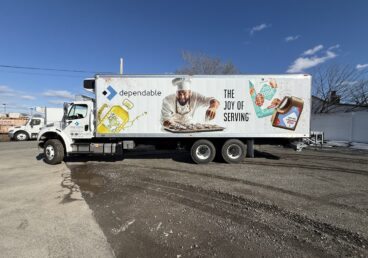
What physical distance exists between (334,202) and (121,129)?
24.6 feet

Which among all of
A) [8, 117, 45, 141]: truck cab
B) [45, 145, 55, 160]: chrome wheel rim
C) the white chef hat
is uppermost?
the white chef hat

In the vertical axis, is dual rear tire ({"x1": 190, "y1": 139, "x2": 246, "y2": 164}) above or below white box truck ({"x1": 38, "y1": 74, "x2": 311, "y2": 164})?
below

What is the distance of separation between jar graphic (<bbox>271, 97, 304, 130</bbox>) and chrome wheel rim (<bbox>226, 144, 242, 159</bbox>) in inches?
69.3

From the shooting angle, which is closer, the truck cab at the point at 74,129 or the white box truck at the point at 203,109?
the white box truck at the point at 203,109

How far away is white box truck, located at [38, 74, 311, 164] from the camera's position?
897 centimetres

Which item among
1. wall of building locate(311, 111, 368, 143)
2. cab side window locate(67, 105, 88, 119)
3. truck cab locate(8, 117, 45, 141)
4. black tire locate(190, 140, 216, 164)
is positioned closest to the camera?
black tire locate(190, 140, 216, 164)

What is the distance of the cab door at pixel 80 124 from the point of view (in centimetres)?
948

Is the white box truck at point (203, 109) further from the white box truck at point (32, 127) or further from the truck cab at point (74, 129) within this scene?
the white box truck at point (32, 127)

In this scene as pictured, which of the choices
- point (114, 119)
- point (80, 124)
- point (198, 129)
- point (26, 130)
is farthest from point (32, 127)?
point (198, 129)

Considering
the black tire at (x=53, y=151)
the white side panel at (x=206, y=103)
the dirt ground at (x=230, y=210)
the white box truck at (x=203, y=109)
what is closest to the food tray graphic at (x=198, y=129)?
the white box truck at (x=203, y=109)

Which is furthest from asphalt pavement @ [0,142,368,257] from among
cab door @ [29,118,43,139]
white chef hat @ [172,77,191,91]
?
cab door @ [29,118,43,139]

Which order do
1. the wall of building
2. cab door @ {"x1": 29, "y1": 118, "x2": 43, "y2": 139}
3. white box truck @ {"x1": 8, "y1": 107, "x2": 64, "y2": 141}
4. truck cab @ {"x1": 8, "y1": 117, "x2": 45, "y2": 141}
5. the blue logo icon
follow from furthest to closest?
cab door @ {"x1": 29, "y1": 118, "x2": 43, "y2": 139}, truck cab @ {"x1": 8, "y1": 117, "x2": 45, "y2": 141}, white box truck @ {"x1": 8, "y1": 107, "x2": 64, "y2": 141}, the wall of building, the blue logo icon

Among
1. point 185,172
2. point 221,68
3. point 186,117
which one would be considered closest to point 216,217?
point 185,172

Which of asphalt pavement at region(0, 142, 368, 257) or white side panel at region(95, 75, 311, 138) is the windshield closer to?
white side panel at region(95, 75, 311, 138)
